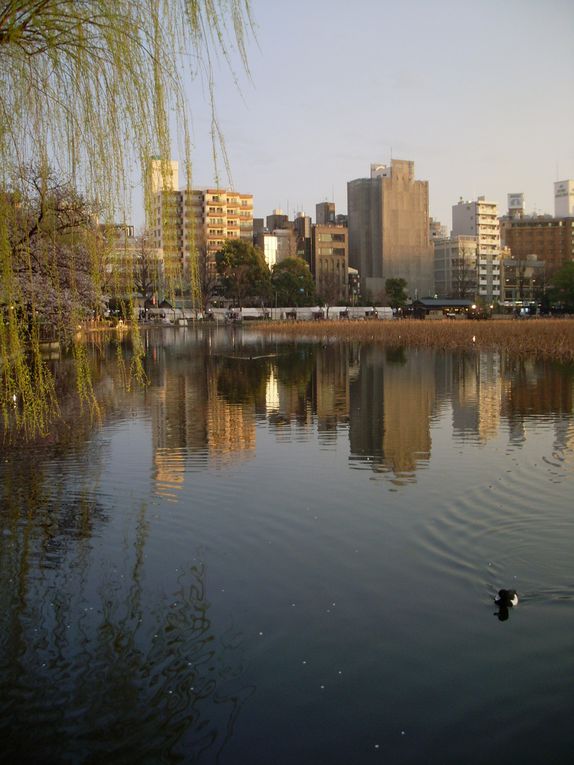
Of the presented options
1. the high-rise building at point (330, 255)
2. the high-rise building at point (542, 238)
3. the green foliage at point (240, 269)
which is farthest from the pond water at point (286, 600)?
the high-rise building at point (542, 238)

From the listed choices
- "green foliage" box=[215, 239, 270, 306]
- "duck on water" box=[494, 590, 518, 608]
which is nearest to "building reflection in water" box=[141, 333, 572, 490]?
"duck on water" box=[494, 590, 518, 608]

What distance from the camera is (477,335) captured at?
5012 centimetres

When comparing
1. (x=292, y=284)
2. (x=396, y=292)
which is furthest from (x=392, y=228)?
(x=292, y=284)

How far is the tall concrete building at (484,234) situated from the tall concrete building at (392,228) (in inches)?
616

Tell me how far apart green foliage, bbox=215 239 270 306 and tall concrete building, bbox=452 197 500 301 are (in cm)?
5809

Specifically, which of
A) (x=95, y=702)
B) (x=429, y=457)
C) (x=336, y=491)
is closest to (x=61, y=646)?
(x=95, y=702)

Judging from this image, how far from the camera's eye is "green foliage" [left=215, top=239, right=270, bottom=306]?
332ft

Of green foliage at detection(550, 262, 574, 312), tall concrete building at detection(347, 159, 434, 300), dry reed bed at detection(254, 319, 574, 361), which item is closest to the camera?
dry reed bed at detection(254, 319, 574, 361)

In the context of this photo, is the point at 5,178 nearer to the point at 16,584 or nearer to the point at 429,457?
the point at 16,584

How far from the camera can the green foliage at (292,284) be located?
106m

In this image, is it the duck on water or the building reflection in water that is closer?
the duck on water

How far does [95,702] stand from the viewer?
554cm

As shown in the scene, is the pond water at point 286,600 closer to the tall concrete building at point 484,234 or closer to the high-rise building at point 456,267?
the high-rise building at point 456,267

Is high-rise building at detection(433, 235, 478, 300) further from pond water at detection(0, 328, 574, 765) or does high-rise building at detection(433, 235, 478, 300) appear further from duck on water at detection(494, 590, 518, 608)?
duck on water at detection(494, 590, 518, 608)
